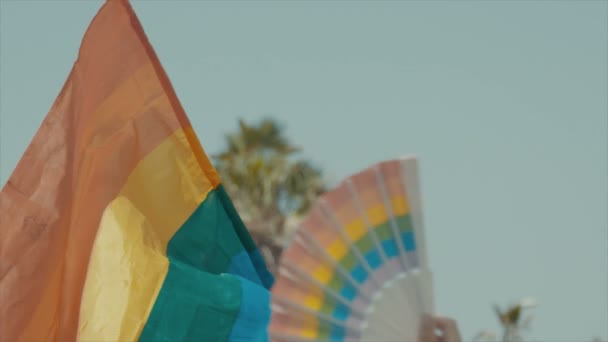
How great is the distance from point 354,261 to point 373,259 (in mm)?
76

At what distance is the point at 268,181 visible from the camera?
28312 mm

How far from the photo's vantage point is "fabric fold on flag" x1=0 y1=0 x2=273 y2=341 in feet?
20.4

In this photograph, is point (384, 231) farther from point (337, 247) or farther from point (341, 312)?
point (341, 312)

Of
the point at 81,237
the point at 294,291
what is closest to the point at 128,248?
the point at 81,237

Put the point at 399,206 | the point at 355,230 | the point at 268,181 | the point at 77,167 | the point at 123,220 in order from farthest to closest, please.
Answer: the point at 268,181, the point at 77,167, the point at 123,220, the point at 399,206, the point at 355,230

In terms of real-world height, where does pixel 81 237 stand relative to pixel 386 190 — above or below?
below

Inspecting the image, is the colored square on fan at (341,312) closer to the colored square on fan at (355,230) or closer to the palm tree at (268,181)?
the colored square on fan at (355,230)

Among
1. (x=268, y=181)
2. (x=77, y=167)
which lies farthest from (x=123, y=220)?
(x=268, y=181)

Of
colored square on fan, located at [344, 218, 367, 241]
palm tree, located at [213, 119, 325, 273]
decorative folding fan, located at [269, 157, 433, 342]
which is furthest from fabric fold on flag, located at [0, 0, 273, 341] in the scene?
palm tree, located at [213, 119, 325, 273]

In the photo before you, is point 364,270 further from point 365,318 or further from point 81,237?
point 81,237

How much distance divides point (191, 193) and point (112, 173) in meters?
0.39

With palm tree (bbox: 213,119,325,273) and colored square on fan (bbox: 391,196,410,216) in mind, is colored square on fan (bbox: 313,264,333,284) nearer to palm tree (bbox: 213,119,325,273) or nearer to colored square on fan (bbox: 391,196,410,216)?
colored square on fan (bbox: 391,196,410,216)

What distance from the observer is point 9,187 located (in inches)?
254

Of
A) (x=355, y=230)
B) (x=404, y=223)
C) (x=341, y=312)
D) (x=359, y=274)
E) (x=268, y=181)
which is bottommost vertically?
(x=341, y=312)
